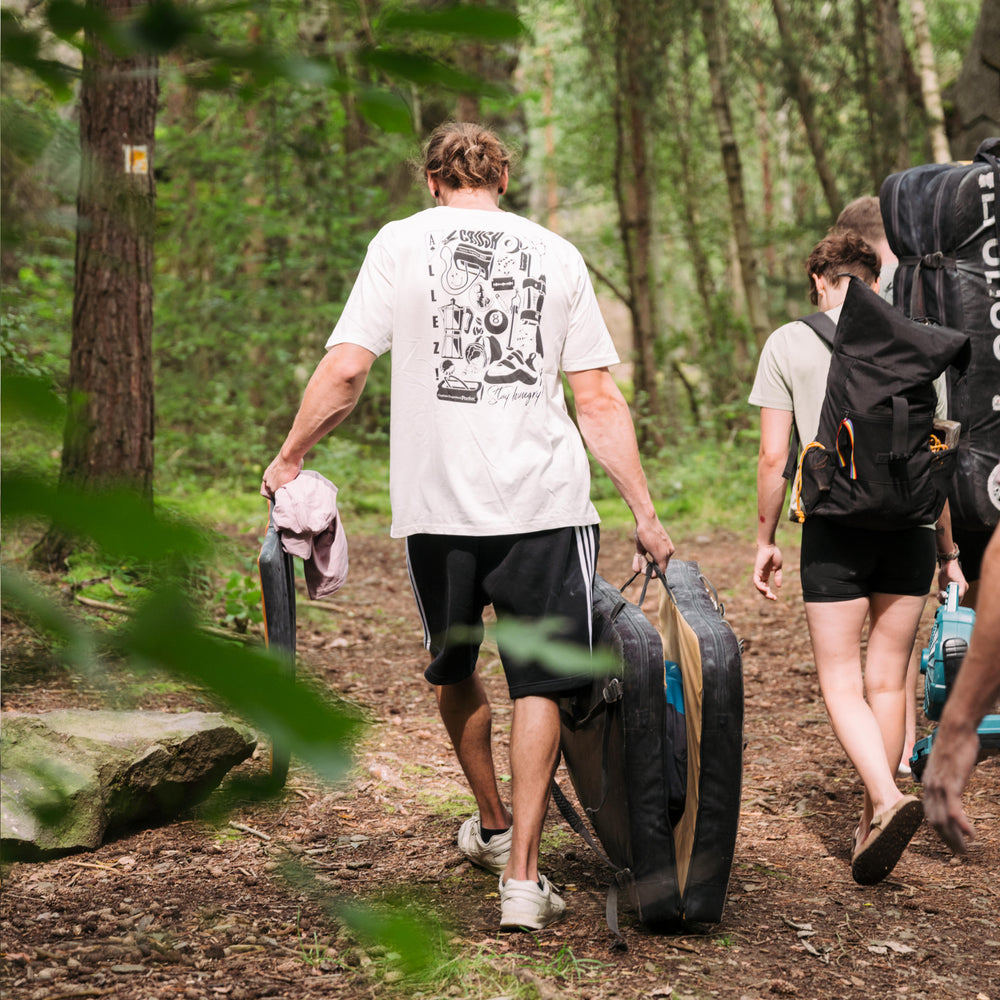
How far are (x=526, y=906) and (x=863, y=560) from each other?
4.88ft

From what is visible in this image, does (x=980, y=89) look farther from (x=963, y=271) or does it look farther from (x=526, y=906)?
(x=526, y=906)

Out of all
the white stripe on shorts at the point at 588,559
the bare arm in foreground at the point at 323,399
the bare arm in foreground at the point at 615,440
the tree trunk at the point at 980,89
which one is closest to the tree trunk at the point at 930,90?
the tree trunk at the point at 980,89

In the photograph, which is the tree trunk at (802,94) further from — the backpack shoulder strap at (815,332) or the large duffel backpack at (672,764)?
the large duffel backpack at (672,764)

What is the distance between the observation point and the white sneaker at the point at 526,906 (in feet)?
9.70

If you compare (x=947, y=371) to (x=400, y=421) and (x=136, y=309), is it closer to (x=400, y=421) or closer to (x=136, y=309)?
(x=400, y=421)

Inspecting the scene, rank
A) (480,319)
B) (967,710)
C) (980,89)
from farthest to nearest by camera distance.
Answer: (980,89) → (480,319) → (967,710)

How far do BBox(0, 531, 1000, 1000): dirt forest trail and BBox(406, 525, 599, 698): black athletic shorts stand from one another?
41cm

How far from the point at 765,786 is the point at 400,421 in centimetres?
240

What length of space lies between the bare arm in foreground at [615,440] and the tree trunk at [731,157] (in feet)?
34.8

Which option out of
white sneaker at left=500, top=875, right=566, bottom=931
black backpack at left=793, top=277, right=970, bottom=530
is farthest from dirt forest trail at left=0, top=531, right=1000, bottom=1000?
black backpack at left=793, top=277, right=970, bottom=530

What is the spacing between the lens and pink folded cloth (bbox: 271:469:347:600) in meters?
3.07

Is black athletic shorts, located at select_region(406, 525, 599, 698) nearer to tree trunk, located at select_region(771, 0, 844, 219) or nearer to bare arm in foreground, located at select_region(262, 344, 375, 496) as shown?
bare arm in foreground, located at select_region(262, 344, 375, 496)

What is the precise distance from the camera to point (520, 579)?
10.1ft

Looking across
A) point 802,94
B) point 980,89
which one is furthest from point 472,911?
point 802,94
